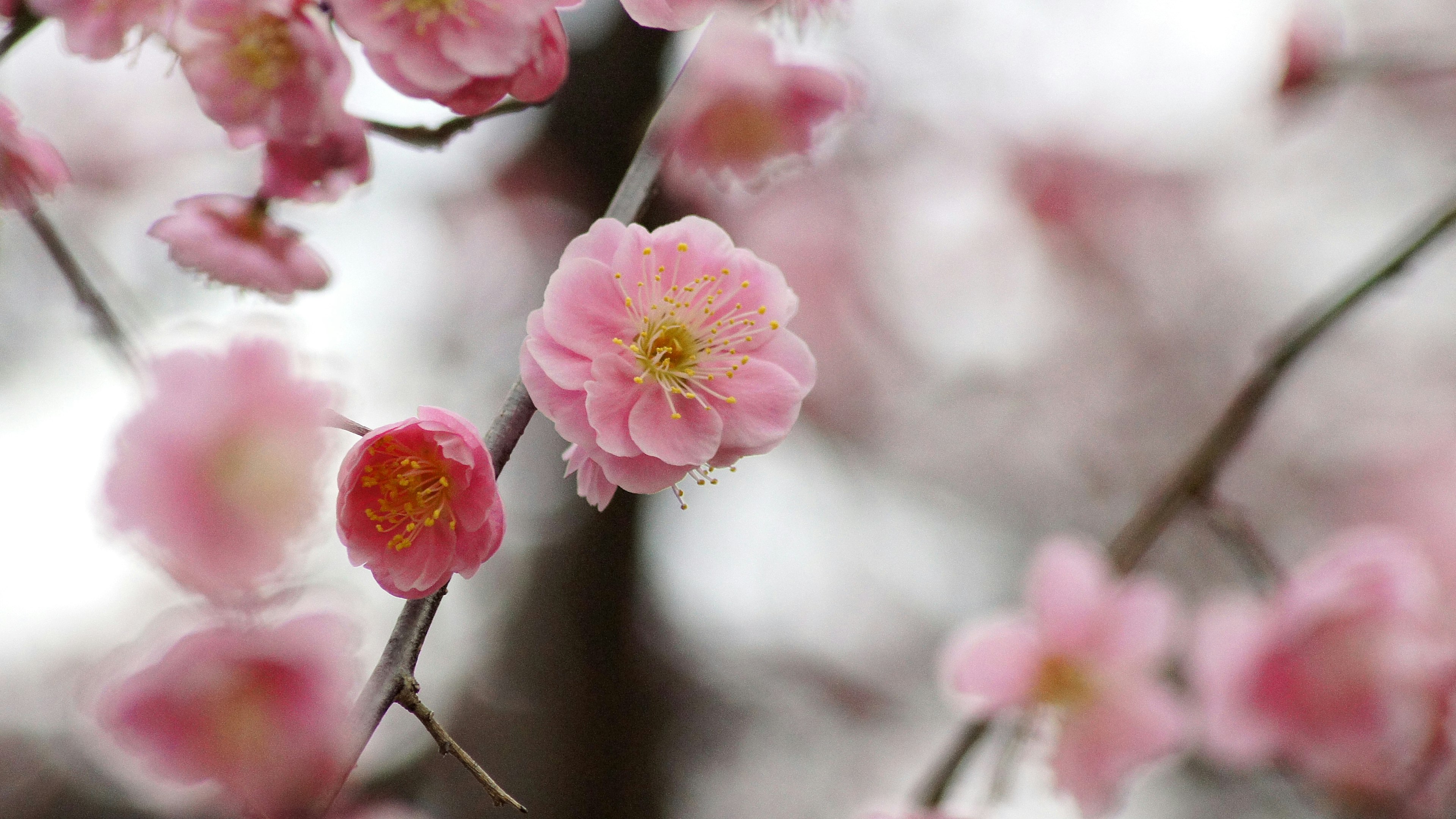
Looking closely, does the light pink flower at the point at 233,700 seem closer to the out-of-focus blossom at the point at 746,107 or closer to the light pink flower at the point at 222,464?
the light pink flower at the point at 222,464

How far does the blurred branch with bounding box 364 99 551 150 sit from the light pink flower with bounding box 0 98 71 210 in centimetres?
24

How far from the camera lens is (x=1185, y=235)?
11.3 feet

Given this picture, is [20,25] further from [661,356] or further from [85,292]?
[661,356]

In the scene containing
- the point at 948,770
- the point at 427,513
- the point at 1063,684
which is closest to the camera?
the point at 427,513

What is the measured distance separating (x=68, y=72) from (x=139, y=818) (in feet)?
7.96

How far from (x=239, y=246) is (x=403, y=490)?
29cm

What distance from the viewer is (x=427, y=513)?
2.04 ft

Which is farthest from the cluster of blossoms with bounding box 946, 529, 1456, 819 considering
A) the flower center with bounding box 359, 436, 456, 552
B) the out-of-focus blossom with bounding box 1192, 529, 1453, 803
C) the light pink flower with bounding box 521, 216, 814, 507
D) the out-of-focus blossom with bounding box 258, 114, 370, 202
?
the out-of-focus blossom with bounding box 258, 114, 370, 202

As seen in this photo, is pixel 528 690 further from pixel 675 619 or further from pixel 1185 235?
pixel 1185 235

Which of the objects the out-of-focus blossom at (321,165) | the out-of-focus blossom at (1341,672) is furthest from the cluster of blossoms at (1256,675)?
the out-of-focus blossom at (321,165)

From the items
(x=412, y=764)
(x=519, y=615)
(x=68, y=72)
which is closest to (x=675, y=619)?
(x=519, y=615)

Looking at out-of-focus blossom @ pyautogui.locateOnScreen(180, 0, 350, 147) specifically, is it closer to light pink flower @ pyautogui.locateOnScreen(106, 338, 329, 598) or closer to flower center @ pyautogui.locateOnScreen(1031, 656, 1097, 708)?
light pink flower @ pyautogui.locateOnScreen(106, 338, 329, 598)

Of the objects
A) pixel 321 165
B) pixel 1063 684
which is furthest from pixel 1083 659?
A: pixel 321 165

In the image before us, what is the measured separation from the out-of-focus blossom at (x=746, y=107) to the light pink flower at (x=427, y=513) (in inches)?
21.2
